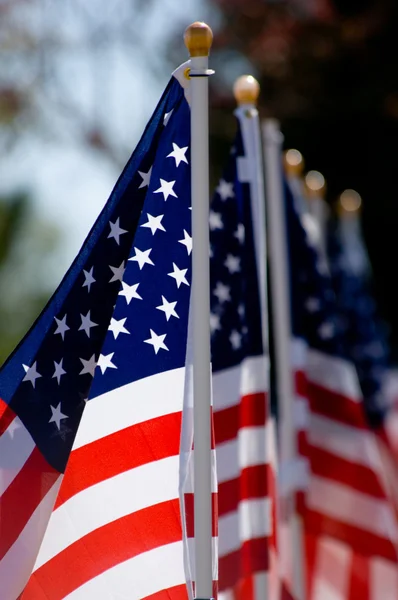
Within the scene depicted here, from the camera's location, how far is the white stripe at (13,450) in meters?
3.34

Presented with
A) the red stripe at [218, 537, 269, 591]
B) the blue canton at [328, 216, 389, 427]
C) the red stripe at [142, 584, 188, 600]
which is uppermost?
the blue canton at [328, 216, 389, 427]

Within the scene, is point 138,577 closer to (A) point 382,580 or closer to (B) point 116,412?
(B) point 116,412

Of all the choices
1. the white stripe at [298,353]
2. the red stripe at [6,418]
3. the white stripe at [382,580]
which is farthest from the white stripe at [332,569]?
the red stripe at [6,418]

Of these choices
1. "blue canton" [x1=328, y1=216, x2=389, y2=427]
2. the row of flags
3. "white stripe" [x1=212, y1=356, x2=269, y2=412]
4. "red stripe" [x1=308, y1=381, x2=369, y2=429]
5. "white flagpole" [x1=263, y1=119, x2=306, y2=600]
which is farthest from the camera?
"blue canton" [x1=328, y1=216, x2=389, y2=427]

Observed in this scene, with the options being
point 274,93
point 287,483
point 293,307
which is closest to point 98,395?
point 287,483

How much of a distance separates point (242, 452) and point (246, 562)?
0.44 m

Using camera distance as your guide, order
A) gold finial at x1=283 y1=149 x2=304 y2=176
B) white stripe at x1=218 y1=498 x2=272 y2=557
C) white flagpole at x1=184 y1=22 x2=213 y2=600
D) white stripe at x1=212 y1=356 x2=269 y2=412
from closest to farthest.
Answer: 1. white flagpole at x1=184 y1=22 x2=213 y2=600
2. white stripe at x1=218 y1=498 x2=272 y2=557
3. white stripe at x1=212 y1=356 x2=269 y2=412
4. gold finial at x1=283 y1=149 x2=304 y2=176

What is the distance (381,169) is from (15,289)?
7.73m

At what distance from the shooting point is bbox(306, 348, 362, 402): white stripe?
20.8ft

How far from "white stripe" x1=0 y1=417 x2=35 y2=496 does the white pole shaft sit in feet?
2.06

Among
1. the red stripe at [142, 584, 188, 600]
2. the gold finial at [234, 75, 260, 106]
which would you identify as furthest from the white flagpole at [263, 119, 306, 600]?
the red stripe at [142, 584, 188, 600]

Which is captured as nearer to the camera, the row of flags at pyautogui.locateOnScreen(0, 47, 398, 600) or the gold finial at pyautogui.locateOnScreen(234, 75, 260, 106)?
the row of flags at pyautogui.locateOnScreen(0, 47, 398, 600)

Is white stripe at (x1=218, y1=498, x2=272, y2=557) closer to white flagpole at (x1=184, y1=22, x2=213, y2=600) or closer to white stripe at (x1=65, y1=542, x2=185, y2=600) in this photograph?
white stripe at (x1=65, y1=542, x2=185, y2=600)

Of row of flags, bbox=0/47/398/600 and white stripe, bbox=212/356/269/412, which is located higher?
white stripe, bbox=212/356/269/412
